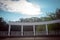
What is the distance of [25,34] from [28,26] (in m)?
0.17

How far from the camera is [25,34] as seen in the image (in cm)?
227

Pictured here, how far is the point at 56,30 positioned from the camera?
7.48 feet

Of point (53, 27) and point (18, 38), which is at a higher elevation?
point (53, 27)

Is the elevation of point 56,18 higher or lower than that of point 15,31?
higher

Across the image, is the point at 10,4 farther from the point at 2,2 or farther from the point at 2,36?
the point at 2,36

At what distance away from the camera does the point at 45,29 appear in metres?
2.27

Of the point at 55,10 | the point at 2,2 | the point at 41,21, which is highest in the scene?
the point at 2,2

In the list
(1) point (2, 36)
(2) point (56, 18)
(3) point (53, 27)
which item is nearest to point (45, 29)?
(3) point (53, 27)

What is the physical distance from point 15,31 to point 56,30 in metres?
0.81

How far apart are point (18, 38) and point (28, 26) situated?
0.31m

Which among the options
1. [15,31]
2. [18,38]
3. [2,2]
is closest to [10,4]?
[2,2]

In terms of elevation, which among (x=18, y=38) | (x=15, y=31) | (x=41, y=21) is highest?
(x=41, y=21)

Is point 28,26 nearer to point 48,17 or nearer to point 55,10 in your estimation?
point 48,17

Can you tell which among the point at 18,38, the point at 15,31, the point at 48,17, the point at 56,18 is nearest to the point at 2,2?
the point at 15,31
